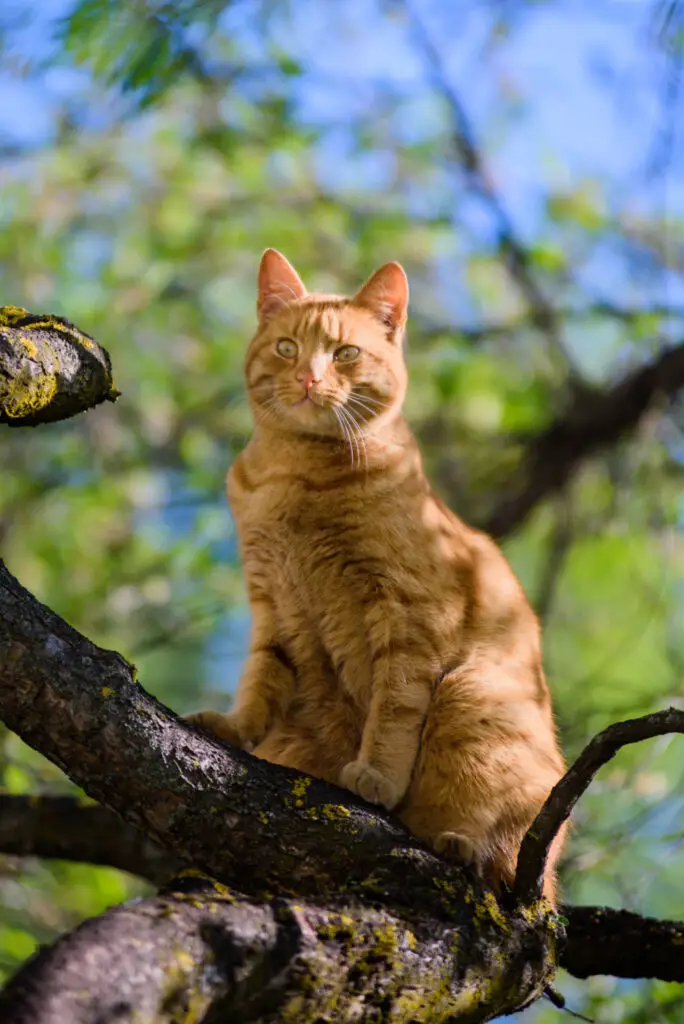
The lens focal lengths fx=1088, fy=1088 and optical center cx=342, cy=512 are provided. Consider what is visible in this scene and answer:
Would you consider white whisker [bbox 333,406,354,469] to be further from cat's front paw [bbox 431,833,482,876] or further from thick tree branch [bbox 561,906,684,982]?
thick tree branch [bbox 561,906,684,982]

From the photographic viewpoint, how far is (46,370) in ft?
8.54

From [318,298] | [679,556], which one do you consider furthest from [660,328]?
[318,298]

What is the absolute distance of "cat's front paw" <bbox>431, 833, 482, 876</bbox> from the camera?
245 cm

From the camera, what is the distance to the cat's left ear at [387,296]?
362cm

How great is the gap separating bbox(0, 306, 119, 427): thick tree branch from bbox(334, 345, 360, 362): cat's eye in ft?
2.77

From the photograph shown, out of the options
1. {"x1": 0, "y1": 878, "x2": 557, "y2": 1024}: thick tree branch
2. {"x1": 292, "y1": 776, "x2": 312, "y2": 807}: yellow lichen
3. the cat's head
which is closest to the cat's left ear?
the cat's head

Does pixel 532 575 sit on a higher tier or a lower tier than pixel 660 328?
lower

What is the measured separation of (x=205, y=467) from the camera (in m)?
5.82

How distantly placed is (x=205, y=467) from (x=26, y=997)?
4447 millimetres

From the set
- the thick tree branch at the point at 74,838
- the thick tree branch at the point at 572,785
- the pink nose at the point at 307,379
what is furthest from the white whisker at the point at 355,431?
the thick tree branch at the point at 74,838

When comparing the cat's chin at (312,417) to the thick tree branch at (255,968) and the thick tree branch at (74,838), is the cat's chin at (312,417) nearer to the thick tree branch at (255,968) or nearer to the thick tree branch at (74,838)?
the thick tree branch at (74,838)

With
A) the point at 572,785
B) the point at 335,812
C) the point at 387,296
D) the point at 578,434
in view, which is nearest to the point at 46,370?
the point at 335,812

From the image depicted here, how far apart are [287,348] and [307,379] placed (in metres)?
0.24

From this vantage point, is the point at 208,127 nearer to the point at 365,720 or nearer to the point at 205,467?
the point at 205,467
